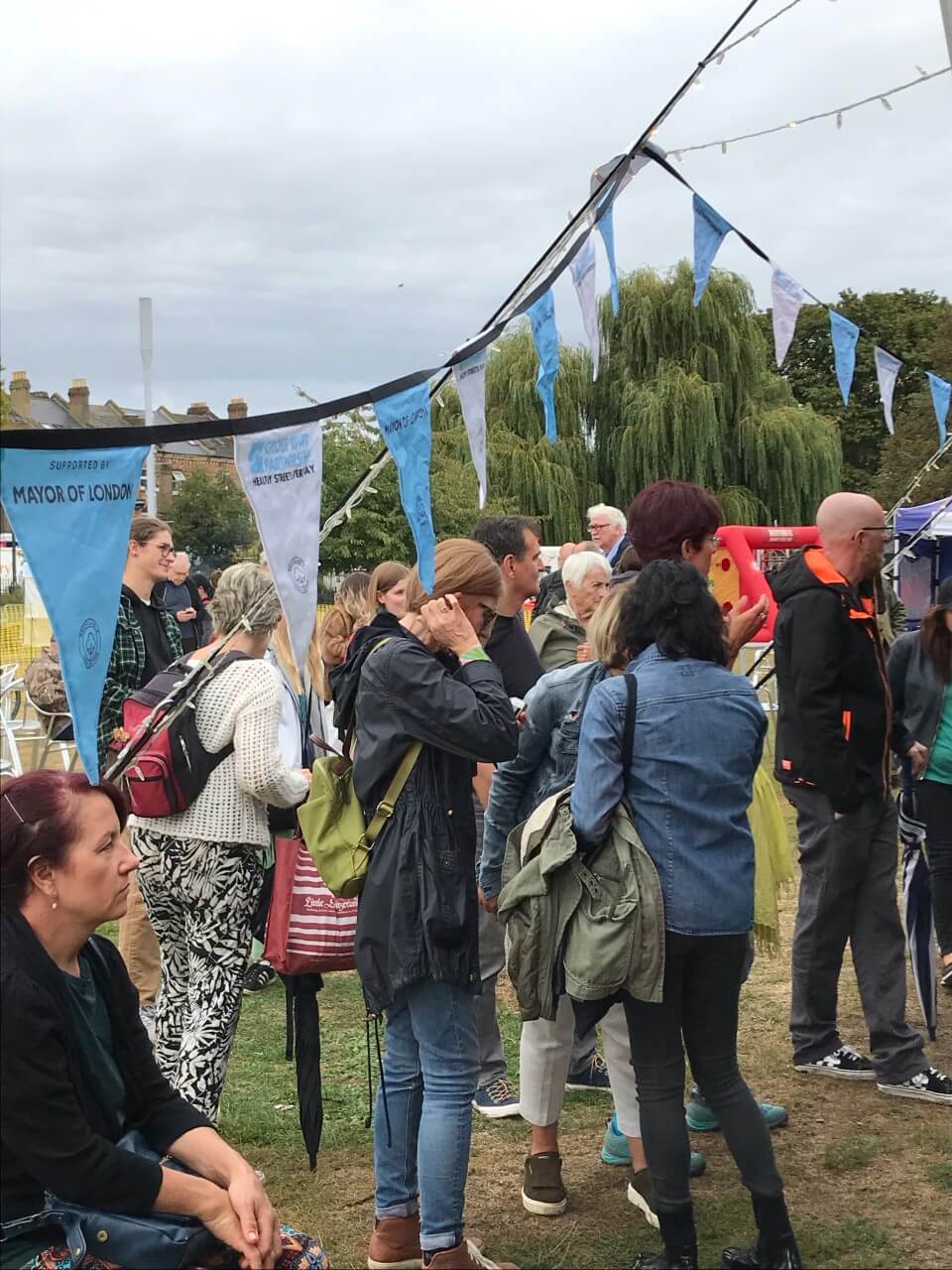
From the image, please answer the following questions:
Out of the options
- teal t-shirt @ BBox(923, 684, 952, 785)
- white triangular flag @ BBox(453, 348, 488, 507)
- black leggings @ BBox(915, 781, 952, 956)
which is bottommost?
black leggings @ BBox(915, 781, 952, 956)

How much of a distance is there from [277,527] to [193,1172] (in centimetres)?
134

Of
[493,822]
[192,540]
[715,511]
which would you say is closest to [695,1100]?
[493,822]

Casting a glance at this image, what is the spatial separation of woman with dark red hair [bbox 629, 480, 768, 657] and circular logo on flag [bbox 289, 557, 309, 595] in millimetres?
1197

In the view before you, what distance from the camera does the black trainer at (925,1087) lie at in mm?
4719

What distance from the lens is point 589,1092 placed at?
4.86m

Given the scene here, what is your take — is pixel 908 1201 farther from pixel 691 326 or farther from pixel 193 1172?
pixel 691 326

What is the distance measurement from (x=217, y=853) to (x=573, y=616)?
170 cm

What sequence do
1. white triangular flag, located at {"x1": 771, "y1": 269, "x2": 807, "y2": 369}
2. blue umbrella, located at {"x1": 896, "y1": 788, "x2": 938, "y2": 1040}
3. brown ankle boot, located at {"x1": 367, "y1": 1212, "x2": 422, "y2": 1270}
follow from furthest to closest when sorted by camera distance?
white triangular flag, located at {"x1": 771, "y1": 269, "x2": 807, "y2": 369}
blue umbrella, located at {"x1": 896, "y1": 788, "x2": 938, "y2": 1040}
brown ankle boot, located at {"x1": 367, "y1": 1212, "x2": 422, "y2": 1270}

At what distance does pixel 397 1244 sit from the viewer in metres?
3.56

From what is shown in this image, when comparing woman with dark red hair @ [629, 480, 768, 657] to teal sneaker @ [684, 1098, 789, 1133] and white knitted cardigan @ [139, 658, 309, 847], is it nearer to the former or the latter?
white knitted cardigan @ [139, 658, 309, 847]

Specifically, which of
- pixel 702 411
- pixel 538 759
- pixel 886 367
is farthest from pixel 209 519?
pixel 538 759

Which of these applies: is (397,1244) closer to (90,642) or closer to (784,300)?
(90,642)

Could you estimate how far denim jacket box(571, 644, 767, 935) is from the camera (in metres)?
3.24

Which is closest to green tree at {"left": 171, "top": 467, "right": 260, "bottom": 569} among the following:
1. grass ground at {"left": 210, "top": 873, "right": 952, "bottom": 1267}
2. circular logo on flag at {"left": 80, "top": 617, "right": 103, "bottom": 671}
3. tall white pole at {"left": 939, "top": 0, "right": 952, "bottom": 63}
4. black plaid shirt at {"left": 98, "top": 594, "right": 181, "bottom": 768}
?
black plaid shirt at {"left": 98, "top": 594, "right": 181, "bottom": 768}
